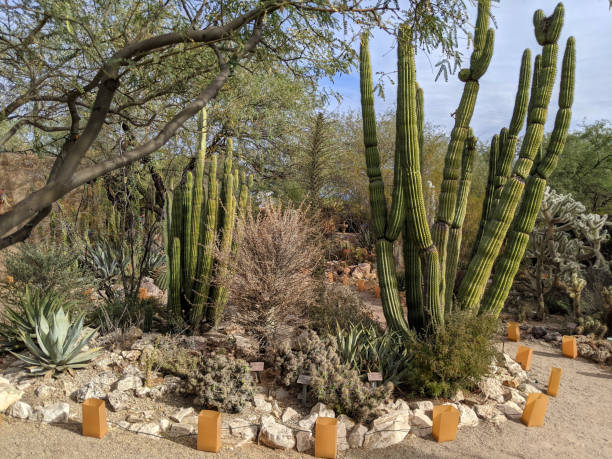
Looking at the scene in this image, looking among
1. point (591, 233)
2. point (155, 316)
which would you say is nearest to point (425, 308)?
point (155, 316)

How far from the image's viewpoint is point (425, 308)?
4734mm

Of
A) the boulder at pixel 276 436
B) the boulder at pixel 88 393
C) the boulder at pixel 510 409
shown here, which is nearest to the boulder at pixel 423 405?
the boulder at pixel 510 409

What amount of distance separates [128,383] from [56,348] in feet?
2.59

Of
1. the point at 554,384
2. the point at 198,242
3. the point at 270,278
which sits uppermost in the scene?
the point at 198,242

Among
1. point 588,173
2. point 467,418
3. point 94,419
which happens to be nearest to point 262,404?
point 94,419

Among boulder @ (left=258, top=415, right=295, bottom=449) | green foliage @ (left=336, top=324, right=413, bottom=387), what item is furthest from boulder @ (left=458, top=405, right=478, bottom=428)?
boulder @ (left=258, top=415, right=295, bottom=449)

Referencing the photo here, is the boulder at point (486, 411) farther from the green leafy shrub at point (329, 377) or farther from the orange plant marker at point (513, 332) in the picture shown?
the orange plant marker at point (513, 332)

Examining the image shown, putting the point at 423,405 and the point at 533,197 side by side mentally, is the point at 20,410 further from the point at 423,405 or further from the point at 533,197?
the point at 533,197

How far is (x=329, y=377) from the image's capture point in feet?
13.0

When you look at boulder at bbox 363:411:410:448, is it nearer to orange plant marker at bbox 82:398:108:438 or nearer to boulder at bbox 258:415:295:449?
boulder at bbox 258:415:295:449

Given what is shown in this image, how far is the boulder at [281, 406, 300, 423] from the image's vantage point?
→ 372 cm

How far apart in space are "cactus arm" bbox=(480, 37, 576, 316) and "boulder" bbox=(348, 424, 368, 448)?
2467mm

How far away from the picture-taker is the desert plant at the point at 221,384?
12.3 feet

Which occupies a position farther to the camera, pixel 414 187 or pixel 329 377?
pixel 414 187
